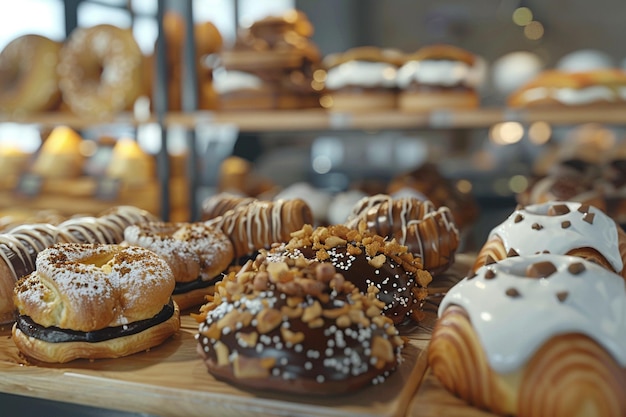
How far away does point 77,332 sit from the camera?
1348 mm

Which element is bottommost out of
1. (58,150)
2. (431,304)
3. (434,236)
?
(431,304)

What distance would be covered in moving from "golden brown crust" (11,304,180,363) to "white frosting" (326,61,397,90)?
2.02 metres

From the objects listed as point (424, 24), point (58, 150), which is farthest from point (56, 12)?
point (424, 24)

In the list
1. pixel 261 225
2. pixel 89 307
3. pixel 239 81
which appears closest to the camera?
pixel 89 307

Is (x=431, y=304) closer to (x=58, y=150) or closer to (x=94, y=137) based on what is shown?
(x=58, y=150)

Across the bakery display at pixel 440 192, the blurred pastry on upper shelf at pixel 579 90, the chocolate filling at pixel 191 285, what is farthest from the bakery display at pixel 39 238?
the blurred pastry on upper shelf at pixel 579 90

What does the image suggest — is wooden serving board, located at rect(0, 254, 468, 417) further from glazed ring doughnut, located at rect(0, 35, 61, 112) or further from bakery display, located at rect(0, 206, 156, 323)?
glazed ring doughnut, located at rect(0, 35, 61, 112)

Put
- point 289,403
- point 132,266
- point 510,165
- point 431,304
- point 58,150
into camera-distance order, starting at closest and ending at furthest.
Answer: point 289,403 → point 132,266 → point 431,304 → point 58,150 → point 510,165

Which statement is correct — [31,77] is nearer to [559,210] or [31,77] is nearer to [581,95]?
[581,95]

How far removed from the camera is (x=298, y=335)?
3.76 feet

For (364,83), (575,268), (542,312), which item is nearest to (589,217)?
(575,268)

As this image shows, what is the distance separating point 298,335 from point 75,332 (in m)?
0.51

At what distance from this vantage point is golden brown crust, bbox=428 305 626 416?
101 centimetres

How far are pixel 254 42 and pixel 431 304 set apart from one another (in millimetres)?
2026
